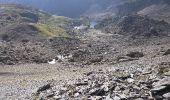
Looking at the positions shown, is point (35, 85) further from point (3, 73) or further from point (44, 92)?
point (3, 73)

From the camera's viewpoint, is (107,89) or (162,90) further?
(107,89)

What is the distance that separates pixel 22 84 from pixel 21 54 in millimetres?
58655

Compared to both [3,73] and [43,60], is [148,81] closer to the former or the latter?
[3,73]

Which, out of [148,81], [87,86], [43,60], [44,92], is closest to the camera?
[148,81]

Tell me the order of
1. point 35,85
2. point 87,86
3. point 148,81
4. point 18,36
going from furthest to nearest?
point 18,36, point 35,85, point 87,86, point 148,81

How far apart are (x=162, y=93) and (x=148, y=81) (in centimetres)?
549

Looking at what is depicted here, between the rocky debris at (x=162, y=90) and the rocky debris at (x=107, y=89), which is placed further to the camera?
the rocky debris at (x=107, y=89)

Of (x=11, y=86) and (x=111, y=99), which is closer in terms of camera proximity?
(x=111, y=99)

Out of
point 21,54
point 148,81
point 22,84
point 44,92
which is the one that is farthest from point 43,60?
point 148,81

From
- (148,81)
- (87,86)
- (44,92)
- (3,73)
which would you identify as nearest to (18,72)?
(3,73)

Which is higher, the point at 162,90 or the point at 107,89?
the point at 162,90

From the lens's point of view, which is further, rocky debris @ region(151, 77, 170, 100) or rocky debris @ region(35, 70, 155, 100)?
rocky debris @ region(35, 70, 155, 100)

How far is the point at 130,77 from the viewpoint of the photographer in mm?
58312

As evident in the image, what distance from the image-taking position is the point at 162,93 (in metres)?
47.0
